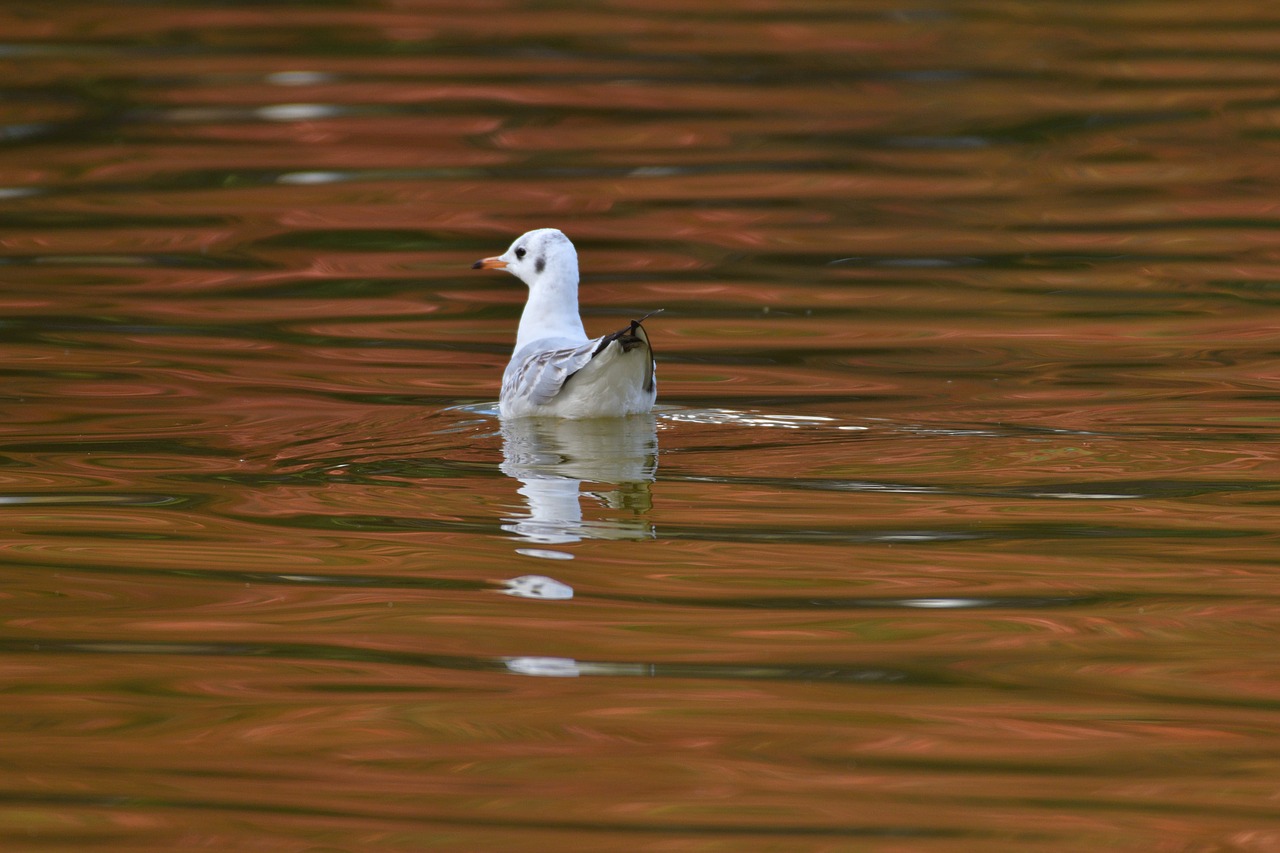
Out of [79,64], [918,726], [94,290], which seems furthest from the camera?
[79,64]

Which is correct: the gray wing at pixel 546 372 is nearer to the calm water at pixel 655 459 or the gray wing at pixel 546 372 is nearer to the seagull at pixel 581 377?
the seagull at pixel 581 377

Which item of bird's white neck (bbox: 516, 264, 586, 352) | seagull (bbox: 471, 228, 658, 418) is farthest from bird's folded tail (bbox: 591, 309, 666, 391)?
bird's white neck (bbox: 516, 264, 586, 352)

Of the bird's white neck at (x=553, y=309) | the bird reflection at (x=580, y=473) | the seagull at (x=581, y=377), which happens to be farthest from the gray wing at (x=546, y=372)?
the bird's white neck at (x=553, y=309)

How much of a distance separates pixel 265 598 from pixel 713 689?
1492 millimetres

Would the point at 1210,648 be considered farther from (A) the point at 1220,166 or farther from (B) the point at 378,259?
(A) the point at 1220,166

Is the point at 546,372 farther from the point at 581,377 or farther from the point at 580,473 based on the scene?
the point at 580,473

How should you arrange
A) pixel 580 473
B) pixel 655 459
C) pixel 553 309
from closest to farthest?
pixel 580 473
pixel 655 459
pixel 553 309

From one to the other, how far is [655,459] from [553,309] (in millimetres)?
1931

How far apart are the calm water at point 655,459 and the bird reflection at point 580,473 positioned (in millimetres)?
29

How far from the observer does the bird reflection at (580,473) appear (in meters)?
6.48

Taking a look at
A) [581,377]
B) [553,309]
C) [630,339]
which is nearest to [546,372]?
[581,377]

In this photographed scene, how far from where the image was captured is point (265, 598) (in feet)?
19.4

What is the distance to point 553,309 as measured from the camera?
30.0ft

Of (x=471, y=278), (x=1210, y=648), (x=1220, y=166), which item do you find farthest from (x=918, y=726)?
(x=1220, y=166)
